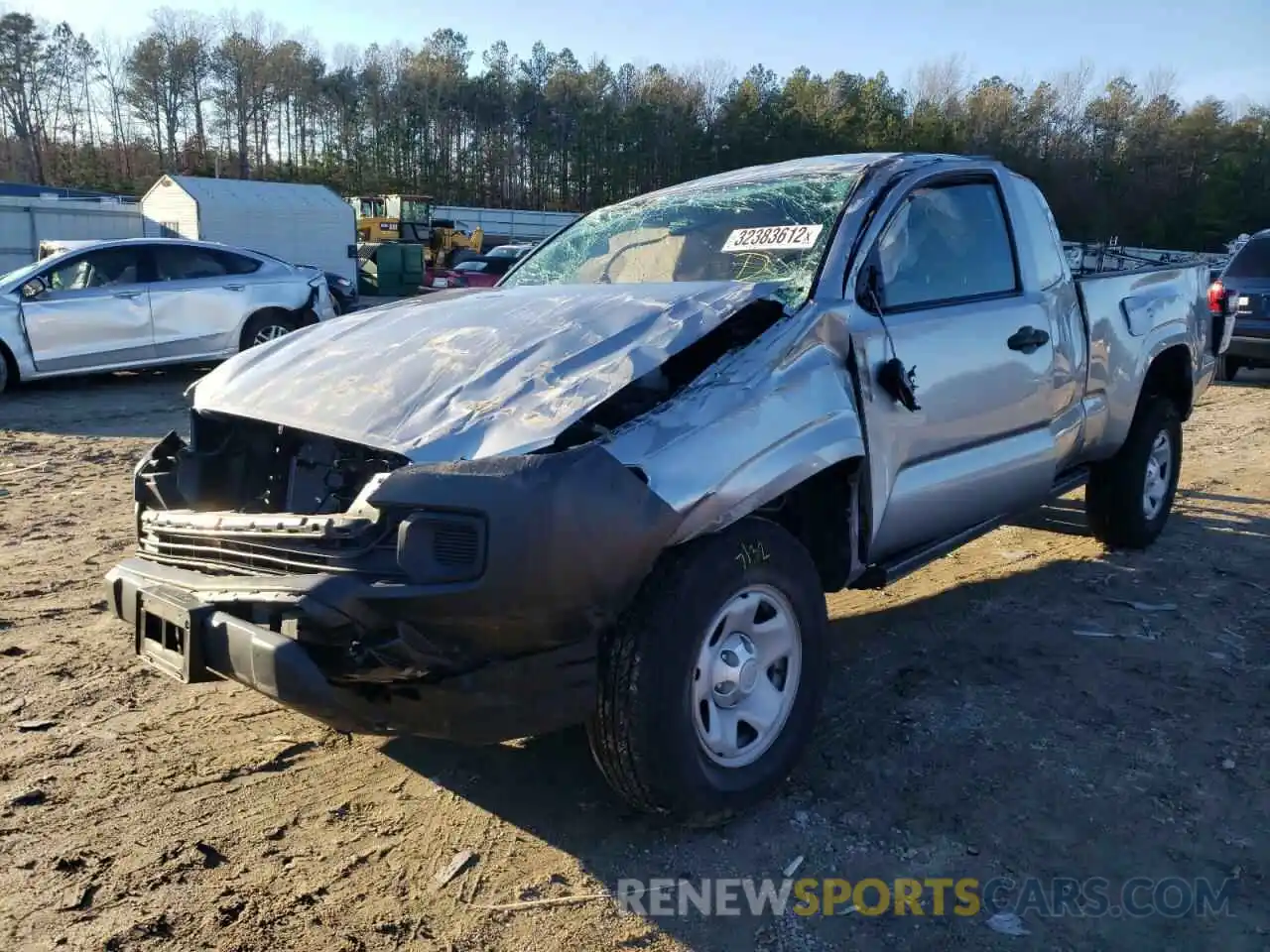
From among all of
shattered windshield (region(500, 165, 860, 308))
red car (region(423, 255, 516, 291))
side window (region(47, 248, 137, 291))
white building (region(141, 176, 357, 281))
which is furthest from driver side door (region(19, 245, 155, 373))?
white building (region(141, 176, 357, 281))

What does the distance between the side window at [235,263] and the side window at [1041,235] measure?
30.5 ft

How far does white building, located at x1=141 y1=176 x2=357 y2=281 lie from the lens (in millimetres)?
22844

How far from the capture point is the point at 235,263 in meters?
11.5

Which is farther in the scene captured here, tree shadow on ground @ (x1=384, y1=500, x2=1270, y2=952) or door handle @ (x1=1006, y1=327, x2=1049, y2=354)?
door handle @ (x1=1006, y1=327, x2=1049, y2=354)

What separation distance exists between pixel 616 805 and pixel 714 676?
559 mm

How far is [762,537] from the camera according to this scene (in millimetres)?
2848

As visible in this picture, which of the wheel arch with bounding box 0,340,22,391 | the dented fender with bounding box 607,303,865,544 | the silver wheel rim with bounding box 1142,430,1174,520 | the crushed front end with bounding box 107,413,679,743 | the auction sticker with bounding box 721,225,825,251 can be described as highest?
the auction sticker with bounding box 721,225,825,251

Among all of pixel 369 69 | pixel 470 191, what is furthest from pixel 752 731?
pixel 369 69

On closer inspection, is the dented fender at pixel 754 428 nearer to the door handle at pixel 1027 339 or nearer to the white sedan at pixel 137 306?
the door handle at pixel 1027 339

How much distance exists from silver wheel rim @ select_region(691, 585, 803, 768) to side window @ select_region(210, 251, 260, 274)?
10.1 m

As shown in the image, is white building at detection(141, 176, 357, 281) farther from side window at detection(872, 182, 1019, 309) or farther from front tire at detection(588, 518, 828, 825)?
front tire at detection(588, 518, 828, 825)

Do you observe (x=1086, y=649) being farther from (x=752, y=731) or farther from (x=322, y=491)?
(x=322, y=491)

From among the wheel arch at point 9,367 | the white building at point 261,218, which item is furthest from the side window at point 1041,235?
the white building at point 261,218

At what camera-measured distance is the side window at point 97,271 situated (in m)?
10.3
